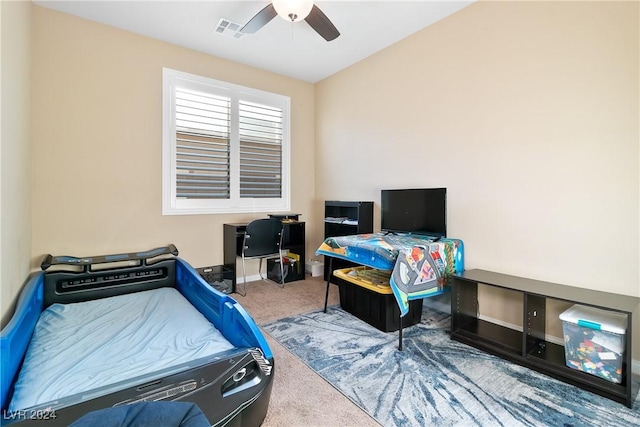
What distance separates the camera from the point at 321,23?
7.87ft

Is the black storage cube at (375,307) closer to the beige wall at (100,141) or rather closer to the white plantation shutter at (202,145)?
the beige wall at (100,141)

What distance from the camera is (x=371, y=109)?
12.0 feet

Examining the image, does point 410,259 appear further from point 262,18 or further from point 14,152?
point 14,152

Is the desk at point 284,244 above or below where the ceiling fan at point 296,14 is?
below

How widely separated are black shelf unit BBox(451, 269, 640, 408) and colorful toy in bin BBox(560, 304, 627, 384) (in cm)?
4

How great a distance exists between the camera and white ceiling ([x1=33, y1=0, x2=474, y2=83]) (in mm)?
2676

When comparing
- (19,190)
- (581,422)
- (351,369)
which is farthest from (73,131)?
(581,422)

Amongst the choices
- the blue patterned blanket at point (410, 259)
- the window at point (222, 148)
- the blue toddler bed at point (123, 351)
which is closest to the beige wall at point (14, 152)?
the blue toddler bed at point (123, 351)

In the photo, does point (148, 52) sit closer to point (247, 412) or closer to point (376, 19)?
point (376, 19)

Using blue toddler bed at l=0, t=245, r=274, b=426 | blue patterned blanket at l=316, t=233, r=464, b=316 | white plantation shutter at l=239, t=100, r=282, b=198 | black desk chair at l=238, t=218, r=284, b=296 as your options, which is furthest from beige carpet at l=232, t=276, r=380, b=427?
white plantation shutter at l=239, t=100, r=282, b=198

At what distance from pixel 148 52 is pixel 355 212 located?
9.60 ft

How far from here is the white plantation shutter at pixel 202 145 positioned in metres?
3.48

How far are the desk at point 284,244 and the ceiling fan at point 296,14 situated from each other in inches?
83.8

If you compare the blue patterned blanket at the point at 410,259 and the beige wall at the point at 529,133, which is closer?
the beige wall at the point at 529,133
